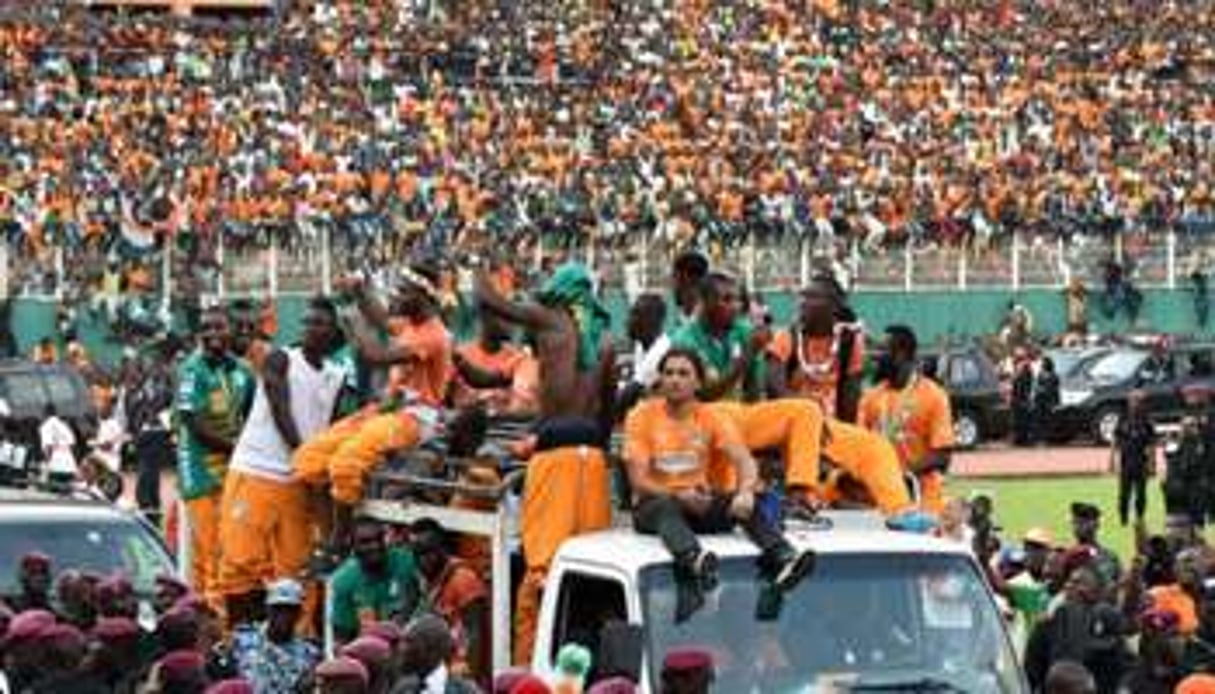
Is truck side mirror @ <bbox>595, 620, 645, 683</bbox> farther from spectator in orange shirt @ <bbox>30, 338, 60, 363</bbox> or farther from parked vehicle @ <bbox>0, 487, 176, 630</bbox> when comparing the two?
spectator in orange shirt @ <bbox>30, 338, 60, 363</bbox>

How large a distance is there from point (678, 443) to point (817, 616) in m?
1.02

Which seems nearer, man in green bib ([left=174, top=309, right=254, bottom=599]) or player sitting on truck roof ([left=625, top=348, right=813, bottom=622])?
player sitting on truck roof ([left=625, top=348, right=813, bottom=622])

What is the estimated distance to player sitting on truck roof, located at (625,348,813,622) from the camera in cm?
988

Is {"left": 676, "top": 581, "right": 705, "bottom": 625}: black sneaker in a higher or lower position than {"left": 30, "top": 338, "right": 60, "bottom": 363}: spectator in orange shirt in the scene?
higher

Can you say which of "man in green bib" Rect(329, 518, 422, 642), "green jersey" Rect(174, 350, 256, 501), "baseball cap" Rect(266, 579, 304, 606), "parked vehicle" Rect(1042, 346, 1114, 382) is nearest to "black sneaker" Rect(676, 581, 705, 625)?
"man in green bib" Rect(329, 518, 422, 642)

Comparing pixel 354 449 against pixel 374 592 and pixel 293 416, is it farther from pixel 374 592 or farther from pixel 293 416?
pixel 293 416

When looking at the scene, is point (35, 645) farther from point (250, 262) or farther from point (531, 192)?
point (531, 192)

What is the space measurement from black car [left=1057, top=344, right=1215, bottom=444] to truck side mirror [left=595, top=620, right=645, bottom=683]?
3103cm

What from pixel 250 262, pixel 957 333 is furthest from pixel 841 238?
pixel 250 262

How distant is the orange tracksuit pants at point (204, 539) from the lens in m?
13.4

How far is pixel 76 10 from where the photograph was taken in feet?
163

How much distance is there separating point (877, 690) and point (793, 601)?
0.37 metres

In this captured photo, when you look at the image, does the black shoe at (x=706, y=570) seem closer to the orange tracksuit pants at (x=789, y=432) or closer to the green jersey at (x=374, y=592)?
the orange tracksuit pants at (x=789, y=432)

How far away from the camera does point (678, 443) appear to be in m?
10.7
